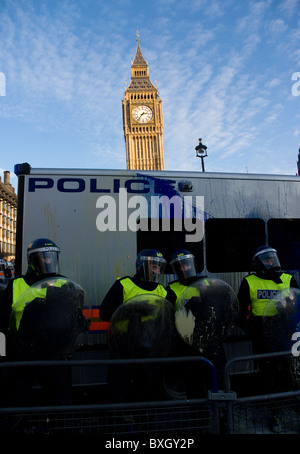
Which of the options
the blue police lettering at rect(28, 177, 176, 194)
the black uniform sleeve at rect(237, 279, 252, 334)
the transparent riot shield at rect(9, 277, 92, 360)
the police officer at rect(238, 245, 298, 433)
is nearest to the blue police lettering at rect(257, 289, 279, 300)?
the police officer at rect(238, 245, 298, 433)

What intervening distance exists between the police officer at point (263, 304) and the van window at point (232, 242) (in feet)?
2.58

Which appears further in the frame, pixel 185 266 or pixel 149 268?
pixel 185 266

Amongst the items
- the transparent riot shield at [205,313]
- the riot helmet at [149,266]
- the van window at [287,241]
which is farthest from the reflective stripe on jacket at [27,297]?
the van window at [287,241]

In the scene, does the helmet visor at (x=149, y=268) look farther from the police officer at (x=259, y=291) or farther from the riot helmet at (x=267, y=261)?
the riot helmet at (x=267, y=261)

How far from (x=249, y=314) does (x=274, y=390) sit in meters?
0.79

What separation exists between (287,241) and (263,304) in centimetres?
171

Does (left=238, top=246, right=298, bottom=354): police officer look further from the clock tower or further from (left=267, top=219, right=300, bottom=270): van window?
the clock tower

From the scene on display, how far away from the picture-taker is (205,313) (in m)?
2.87

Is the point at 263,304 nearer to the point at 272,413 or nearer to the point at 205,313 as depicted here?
the point at 205,313

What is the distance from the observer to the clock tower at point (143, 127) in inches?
3108

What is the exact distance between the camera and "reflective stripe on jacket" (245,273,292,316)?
3.40 metres

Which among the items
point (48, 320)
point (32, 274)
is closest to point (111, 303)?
point (48, 320)

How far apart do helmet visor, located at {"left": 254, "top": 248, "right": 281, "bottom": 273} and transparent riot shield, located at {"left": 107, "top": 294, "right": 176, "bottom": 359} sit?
1.36 meters
